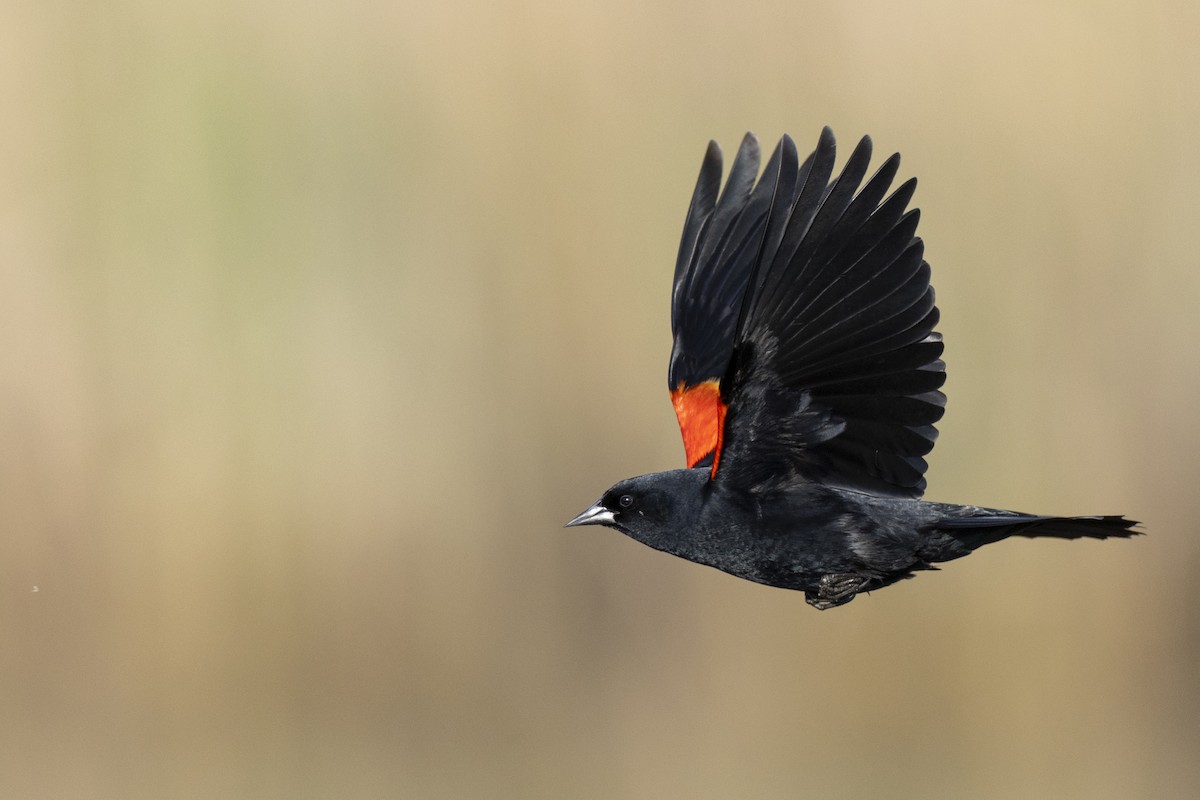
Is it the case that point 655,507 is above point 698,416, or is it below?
below

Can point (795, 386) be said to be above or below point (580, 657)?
above

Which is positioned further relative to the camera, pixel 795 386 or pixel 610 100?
pixel 610 100

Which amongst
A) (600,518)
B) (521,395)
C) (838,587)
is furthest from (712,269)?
(521,395)

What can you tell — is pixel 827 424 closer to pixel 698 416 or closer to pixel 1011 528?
pixel 1011 528

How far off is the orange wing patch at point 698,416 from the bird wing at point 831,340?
548 mm

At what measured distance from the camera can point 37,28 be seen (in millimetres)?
6934

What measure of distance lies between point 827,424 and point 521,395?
119 inches

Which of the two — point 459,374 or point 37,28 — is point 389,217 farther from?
point 37,28

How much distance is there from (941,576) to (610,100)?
2.45 metres

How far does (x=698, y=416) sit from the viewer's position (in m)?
4.58

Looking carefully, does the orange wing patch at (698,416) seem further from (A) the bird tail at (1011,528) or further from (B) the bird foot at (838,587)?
(A) the bird tail at (1011,528)

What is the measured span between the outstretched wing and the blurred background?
6.32 ft

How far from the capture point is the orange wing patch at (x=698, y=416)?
4539 mm

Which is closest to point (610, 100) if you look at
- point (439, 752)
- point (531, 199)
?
point (531, 199)
